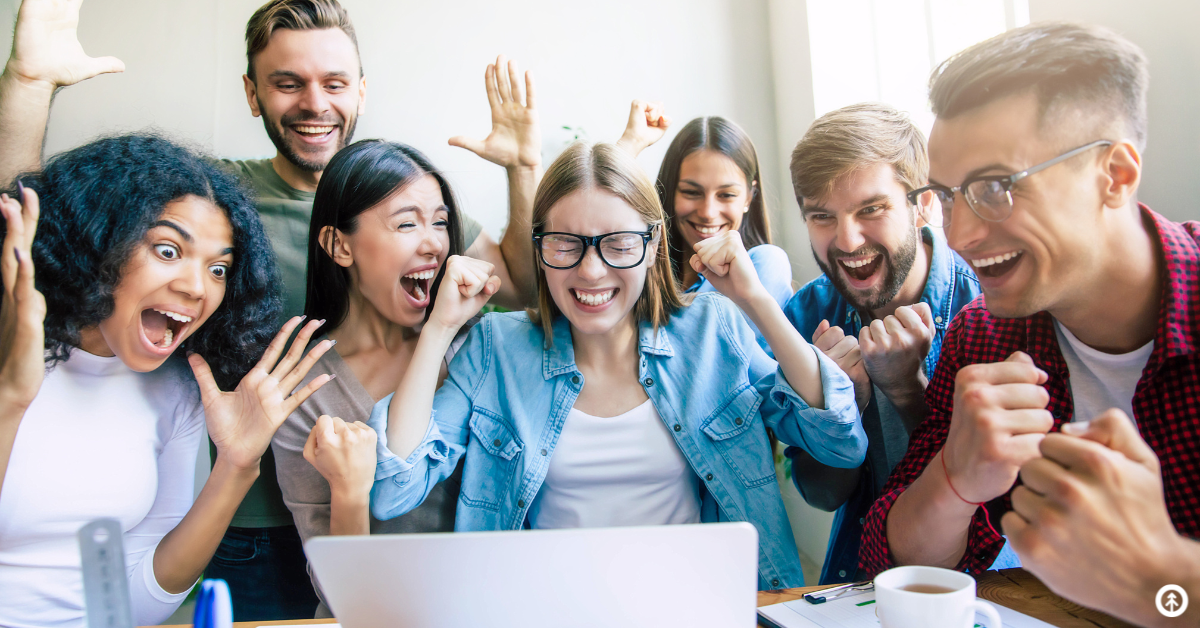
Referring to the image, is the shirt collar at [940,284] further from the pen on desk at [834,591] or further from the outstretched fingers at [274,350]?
the outstretched fingers at [274,350]

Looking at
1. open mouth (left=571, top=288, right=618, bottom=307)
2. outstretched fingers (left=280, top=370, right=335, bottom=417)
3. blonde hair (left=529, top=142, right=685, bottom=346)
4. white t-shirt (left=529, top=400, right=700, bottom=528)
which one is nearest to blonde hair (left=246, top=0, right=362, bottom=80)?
blonde hair (left=529, top=142, right=685, bottom=346)

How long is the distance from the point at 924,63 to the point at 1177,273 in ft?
3.98

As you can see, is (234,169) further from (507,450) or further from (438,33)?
(507,450)

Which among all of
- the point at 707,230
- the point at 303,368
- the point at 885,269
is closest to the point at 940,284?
the point at 885,269

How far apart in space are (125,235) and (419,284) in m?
0.59

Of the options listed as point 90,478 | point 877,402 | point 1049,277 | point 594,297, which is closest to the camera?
point 1049,277

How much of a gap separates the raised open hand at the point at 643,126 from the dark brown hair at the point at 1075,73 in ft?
3.05

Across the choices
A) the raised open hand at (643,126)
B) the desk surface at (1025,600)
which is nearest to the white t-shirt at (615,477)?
the desk surface at (1025,600)

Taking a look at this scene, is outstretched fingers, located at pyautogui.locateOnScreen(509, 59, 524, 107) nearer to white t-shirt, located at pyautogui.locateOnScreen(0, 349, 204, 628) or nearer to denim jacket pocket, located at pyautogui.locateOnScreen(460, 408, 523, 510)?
denim jacket pocket, located at pyautogui.locateOnScreen(460, 408, 523, 510)

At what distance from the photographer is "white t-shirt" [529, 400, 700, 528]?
1.44m

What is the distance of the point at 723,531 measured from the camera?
0.68m

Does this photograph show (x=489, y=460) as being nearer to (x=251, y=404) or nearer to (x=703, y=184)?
(x=251, y=404)

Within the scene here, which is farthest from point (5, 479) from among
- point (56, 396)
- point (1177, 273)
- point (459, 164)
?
point (1177, 273)

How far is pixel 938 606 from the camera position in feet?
2.40
